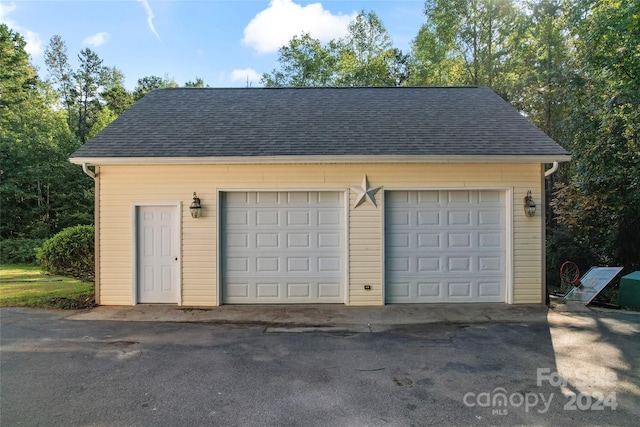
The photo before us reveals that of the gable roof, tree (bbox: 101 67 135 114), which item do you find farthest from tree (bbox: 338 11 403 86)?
tree (bbox: 101 67 135 114)

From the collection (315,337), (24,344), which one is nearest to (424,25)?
(315,337)

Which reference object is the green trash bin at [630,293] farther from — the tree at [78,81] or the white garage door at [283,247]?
the tree at [78,81]

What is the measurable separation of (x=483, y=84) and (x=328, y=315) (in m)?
17.5

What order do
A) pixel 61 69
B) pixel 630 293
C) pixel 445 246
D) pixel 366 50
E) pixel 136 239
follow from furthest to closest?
pixel 61 69
pixel 366 50
pixel 630 293
pixel 445 246
pixel 136 239

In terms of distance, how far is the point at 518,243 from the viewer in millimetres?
7266

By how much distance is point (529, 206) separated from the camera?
23.6 ft

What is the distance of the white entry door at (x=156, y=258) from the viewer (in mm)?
7301

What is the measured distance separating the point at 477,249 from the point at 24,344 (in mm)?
7991

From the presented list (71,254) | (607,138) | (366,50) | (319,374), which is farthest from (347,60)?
(319,374)

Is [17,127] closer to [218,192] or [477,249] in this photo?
[218,192]

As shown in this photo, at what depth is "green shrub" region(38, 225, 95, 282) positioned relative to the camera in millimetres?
7332

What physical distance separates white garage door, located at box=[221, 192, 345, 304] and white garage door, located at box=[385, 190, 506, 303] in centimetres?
115

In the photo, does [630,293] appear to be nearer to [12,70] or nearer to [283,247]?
[283,247]

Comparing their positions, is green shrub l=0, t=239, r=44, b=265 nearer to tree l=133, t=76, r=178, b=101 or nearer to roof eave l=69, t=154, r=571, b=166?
roof eave l=69, t=154, r=571, b=166
